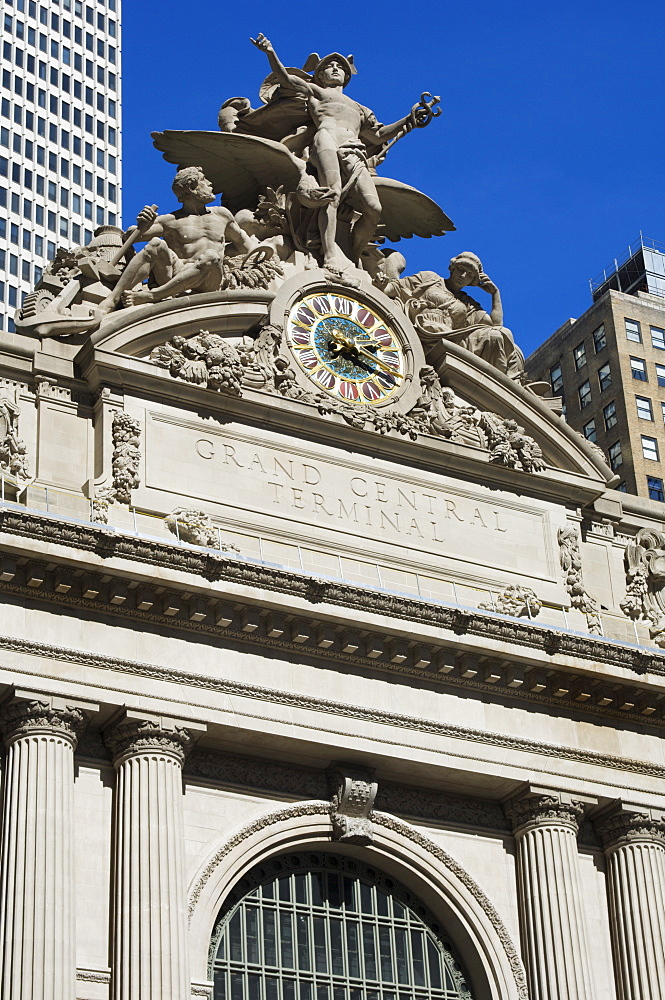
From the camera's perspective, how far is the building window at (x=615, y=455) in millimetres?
90312

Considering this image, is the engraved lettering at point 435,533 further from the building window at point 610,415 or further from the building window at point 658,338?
the building window at point 658,338

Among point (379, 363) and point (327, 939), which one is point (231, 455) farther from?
point (327, 939)

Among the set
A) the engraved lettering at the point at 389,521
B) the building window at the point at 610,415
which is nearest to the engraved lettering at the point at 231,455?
the engraved lettering at the point at 389,521

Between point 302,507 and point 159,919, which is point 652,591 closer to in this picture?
point 302,507

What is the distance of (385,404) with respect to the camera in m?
51.4

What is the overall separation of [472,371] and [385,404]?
302 centimetres

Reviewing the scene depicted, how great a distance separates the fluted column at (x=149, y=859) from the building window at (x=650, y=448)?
163 feet

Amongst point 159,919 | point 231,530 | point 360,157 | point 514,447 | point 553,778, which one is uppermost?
point 360,157

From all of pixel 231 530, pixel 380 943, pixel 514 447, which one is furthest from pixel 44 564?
pixel 514 447

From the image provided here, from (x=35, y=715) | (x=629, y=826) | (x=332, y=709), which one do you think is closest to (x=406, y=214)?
(x=332, y=709)

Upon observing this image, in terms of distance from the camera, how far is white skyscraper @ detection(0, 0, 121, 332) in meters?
89.1

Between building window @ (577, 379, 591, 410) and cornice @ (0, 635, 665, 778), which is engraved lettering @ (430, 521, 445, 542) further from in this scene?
building window @ (577, 379, 591, 410)

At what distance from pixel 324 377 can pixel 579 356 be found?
4615 centimetres

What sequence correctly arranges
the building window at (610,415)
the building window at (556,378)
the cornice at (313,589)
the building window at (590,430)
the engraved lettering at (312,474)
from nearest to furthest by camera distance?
1. the cornice at (313,589)
2. the engraved lettering at (312,474)
3. the building window at (610,415)
4. the building window at (590,430)
5. the building window at (556,378)
